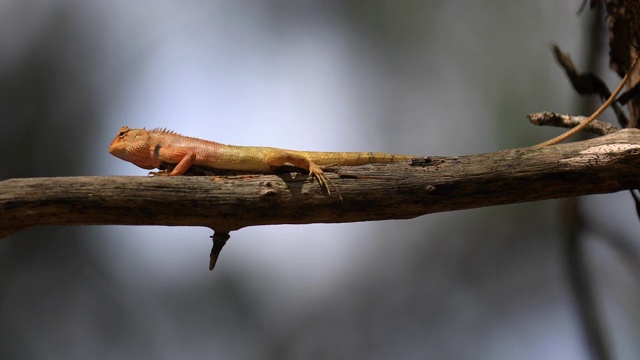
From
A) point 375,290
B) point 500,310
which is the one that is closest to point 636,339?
point 500,310

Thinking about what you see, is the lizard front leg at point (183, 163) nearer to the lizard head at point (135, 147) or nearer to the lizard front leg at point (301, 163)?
the lizard head at point (135, 147)

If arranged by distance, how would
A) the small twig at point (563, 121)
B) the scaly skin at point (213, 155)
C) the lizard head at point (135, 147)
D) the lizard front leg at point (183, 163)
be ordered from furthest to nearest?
1. the small twig at point (563, 121)
2. the lizard head at point (135, 147)
3. the lizard front leg at point (183, 163)
4. the scaly skin at point (213, 155)

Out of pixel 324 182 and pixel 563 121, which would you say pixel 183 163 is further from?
pixel 563 121

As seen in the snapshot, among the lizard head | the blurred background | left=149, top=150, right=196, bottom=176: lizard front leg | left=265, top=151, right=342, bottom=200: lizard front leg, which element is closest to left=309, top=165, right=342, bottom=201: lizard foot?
left=265, top=151, right=342, bottom=200: lizard front leg

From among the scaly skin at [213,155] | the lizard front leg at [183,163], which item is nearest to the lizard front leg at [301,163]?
the scaly skin at [213,155]

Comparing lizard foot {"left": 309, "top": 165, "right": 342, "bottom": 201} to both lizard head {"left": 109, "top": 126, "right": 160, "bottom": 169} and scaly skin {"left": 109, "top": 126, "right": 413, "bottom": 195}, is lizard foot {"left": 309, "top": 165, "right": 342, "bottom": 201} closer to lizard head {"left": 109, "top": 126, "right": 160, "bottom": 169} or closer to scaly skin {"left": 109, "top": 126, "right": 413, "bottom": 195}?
scaly skin {"left": 109, "top": 126, "right": 413, "bottom": 195}

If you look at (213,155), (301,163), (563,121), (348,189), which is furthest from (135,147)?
(563,121)
